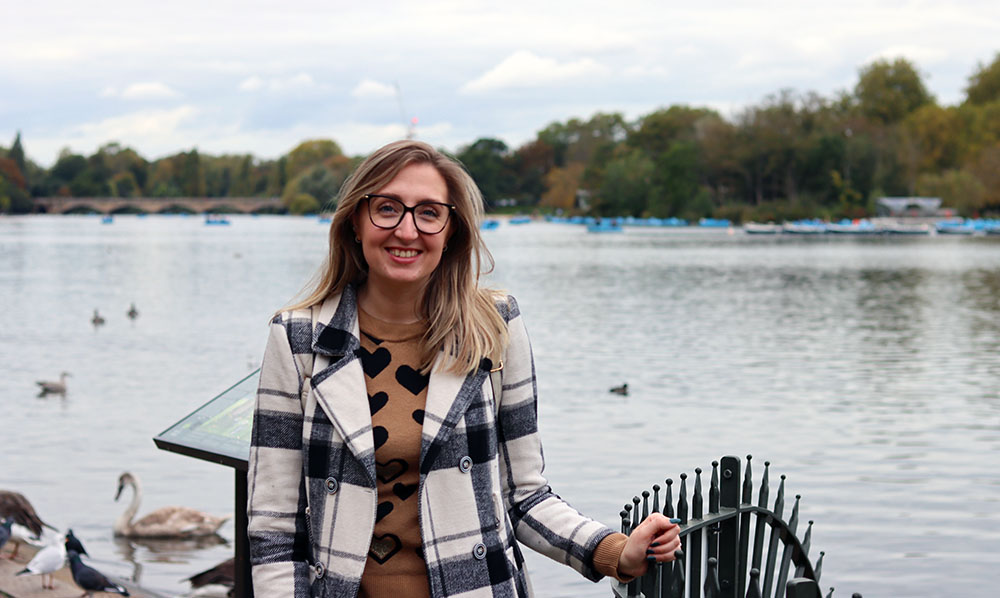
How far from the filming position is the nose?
93.3 inches

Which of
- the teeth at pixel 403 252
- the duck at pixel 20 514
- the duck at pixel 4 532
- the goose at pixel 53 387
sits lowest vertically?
the goose at pixel 53 387

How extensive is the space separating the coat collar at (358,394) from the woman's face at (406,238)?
0.15 metres

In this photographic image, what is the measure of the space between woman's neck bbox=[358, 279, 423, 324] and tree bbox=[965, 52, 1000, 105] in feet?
438

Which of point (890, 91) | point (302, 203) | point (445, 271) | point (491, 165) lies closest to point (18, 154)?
point (302, 203)

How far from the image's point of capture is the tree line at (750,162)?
105 meters

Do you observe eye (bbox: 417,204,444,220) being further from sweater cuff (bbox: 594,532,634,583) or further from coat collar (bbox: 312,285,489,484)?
sweater cuff (bbox: 594,532,634,583)

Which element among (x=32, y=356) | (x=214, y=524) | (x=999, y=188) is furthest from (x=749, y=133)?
(x=214, y=524)

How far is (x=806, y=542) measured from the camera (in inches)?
155

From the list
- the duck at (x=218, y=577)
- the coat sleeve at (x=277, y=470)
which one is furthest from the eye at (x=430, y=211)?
the duck at (x=218, y=577)

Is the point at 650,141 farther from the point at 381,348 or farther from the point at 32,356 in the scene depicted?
the point at 381,348

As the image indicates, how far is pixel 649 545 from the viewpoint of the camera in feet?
7.88

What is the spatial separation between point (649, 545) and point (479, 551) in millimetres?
369

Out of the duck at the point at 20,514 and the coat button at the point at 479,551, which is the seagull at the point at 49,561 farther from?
the coat button at the point at 479,551


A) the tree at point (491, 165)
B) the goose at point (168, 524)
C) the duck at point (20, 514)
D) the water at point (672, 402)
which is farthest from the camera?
the tree at point (491, 165)
